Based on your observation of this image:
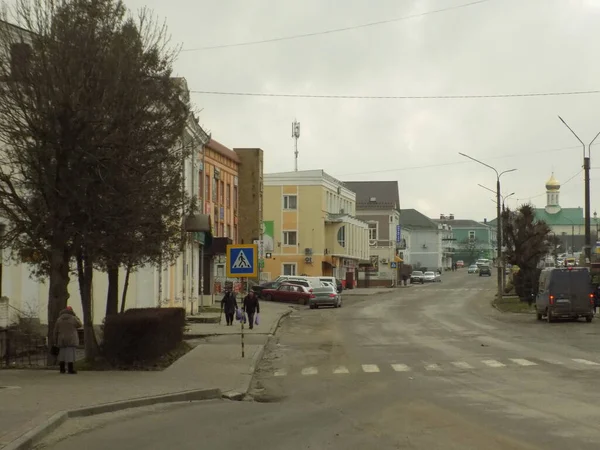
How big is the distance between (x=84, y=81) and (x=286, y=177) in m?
67.9

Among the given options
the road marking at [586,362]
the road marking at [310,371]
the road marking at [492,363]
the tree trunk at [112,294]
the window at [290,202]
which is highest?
the window at [290,202]

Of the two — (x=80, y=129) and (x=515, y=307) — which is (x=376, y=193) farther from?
(x=80, y=129)

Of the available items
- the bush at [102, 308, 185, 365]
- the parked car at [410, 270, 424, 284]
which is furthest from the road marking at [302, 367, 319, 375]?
the parked car at [410, 270, 424, 284]

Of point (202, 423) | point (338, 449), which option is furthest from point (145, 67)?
point (338, 449)

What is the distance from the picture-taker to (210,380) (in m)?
18.2

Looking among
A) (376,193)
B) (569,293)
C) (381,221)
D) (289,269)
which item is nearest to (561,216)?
(376,193)

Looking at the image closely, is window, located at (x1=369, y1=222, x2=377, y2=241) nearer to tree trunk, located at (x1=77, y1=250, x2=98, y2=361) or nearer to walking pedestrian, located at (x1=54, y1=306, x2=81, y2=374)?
tree trunk, located at (x1=77, y1=250, x2=98, y2=361)

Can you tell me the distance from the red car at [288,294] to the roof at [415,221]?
329ft

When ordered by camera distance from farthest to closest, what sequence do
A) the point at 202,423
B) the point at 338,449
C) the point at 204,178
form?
the point at 204,178
the point at 202,423
the point at 338,449

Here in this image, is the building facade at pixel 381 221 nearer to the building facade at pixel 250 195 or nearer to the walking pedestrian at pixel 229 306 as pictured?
the building facade at pixel 250 195

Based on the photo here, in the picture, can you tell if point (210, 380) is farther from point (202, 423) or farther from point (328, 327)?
point (328, 327)

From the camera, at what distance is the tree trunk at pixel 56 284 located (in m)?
19.6

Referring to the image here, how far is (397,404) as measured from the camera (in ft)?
46.8

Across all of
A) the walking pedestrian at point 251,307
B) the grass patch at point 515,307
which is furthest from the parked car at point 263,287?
the walking pedestrian at point 251,307
